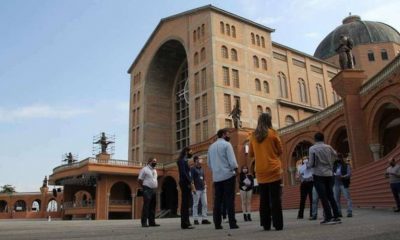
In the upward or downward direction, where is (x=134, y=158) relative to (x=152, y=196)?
upward

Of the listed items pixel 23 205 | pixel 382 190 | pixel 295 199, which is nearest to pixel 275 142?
pixel 382 190

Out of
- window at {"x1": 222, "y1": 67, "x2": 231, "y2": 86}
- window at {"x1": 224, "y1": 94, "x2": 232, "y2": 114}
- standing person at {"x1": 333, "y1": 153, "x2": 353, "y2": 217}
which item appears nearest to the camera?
standing person at {"x1": 333, "y1": 153, "x2": 353, "y2": 217}

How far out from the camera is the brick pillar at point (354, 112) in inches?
723

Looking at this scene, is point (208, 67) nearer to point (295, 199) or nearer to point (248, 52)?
point (248, 52)

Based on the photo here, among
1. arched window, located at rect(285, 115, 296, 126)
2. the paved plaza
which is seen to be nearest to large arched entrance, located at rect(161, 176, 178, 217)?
arched window, located at rect(285, 115, 296, 126)

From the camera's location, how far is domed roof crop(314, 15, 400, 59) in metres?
52.9

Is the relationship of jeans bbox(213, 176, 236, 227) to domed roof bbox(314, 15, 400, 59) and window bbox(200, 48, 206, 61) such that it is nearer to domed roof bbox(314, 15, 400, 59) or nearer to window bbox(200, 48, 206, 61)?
window bbox(200, 48, 206, 61)

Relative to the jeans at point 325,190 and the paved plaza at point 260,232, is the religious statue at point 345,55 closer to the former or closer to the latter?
the paved plaza at point 260,232

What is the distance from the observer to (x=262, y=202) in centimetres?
602

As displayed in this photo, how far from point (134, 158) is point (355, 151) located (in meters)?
30.2

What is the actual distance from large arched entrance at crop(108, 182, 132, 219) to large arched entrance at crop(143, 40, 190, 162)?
539cm

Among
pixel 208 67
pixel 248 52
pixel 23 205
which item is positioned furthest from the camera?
pixel 23 205

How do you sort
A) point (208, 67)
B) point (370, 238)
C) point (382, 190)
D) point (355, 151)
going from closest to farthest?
point (370, 238) < point (382, 190) < point (355, 151) < point (208, 67)

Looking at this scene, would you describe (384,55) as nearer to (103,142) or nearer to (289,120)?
(289,120)
